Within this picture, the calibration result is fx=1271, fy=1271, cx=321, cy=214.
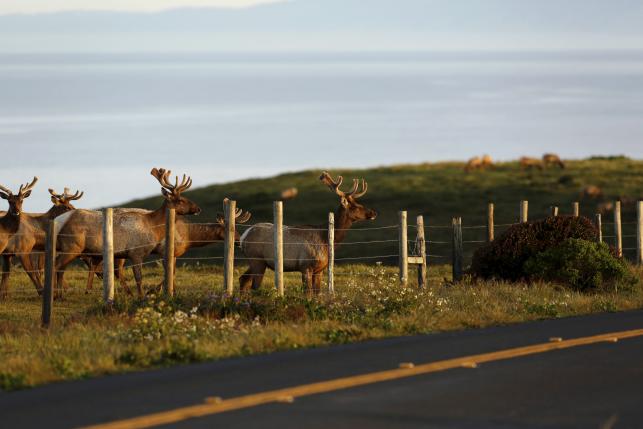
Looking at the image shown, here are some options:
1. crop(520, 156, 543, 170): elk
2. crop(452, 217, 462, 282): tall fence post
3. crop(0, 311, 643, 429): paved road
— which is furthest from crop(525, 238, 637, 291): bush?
crop(520, 156, 543, 170): elk

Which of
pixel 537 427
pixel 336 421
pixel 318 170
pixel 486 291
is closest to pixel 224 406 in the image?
pixel 336 421

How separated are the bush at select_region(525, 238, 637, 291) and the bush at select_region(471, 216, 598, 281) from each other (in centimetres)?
35

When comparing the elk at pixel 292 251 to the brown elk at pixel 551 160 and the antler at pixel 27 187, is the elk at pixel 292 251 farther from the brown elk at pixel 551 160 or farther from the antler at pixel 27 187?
the brown elk at pixel 551 160

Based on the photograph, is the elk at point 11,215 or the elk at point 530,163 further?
the elk at point 530,163

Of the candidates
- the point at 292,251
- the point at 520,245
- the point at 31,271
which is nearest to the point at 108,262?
the point at 292,251

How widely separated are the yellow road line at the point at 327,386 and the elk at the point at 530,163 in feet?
236

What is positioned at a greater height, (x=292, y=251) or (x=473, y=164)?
(x=473, y=164)

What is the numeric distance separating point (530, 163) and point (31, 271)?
65.2m

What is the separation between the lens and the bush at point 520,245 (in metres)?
24.7

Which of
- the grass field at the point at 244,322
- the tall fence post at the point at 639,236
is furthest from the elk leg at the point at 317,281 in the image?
the tall fence post at the point at 639,236

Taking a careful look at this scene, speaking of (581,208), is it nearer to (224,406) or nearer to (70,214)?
(70,214)

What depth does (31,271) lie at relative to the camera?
86.3ft

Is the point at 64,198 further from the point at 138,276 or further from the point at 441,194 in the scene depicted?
the point at 441,194

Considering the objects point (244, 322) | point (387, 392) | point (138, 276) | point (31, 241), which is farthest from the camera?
point (31, 241)
